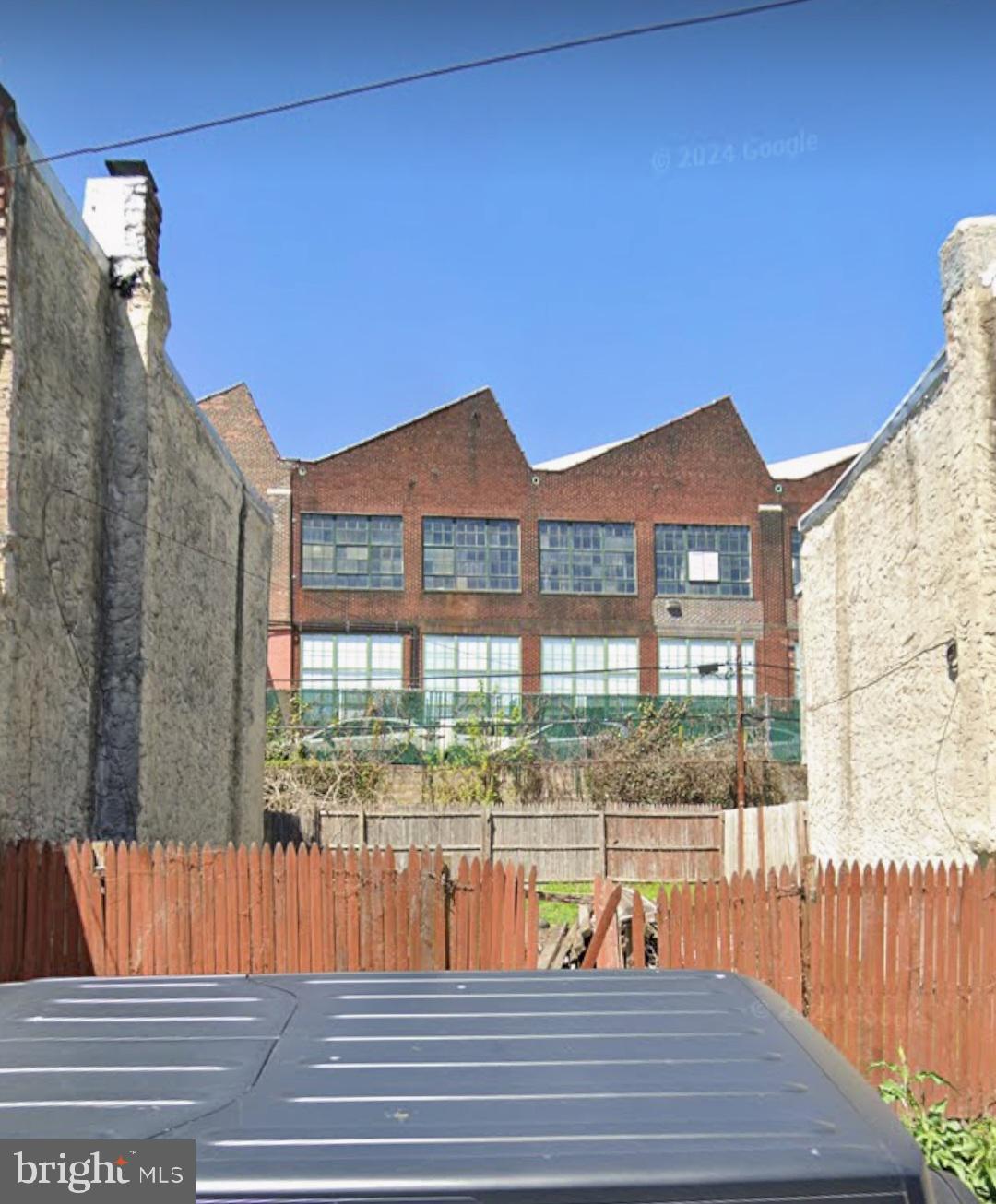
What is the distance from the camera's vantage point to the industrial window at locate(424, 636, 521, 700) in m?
38.3

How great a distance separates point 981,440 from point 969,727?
2.19 metres

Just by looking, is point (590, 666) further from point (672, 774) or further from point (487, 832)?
A: point (487, 832)

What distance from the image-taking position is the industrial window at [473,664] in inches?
1510

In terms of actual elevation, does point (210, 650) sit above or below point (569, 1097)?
above

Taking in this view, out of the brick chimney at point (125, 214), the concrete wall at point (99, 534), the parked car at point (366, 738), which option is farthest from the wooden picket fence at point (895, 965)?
the parked car at point (366, 738)

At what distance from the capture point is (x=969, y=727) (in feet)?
31.7

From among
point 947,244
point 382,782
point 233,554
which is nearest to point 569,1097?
point 947,244

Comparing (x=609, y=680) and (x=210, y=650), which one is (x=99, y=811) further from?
(x=609, y=680)

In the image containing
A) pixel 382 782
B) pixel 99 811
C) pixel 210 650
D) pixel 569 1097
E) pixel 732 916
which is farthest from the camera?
pixel 382 782

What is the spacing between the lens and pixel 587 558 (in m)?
40.3

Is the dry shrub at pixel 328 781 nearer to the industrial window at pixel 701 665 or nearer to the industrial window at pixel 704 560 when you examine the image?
the industrial window at pixel 701 665

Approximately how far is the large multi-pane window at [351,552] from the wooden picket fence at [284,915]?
3018 centimetres

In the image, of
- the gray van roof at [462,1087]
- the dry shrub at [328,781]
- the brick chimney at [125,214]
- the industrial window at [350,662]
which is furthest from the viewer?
the industrial window at [350,662]

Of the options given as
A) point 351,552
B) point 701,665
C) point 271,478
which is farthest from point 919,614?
point 271,478
